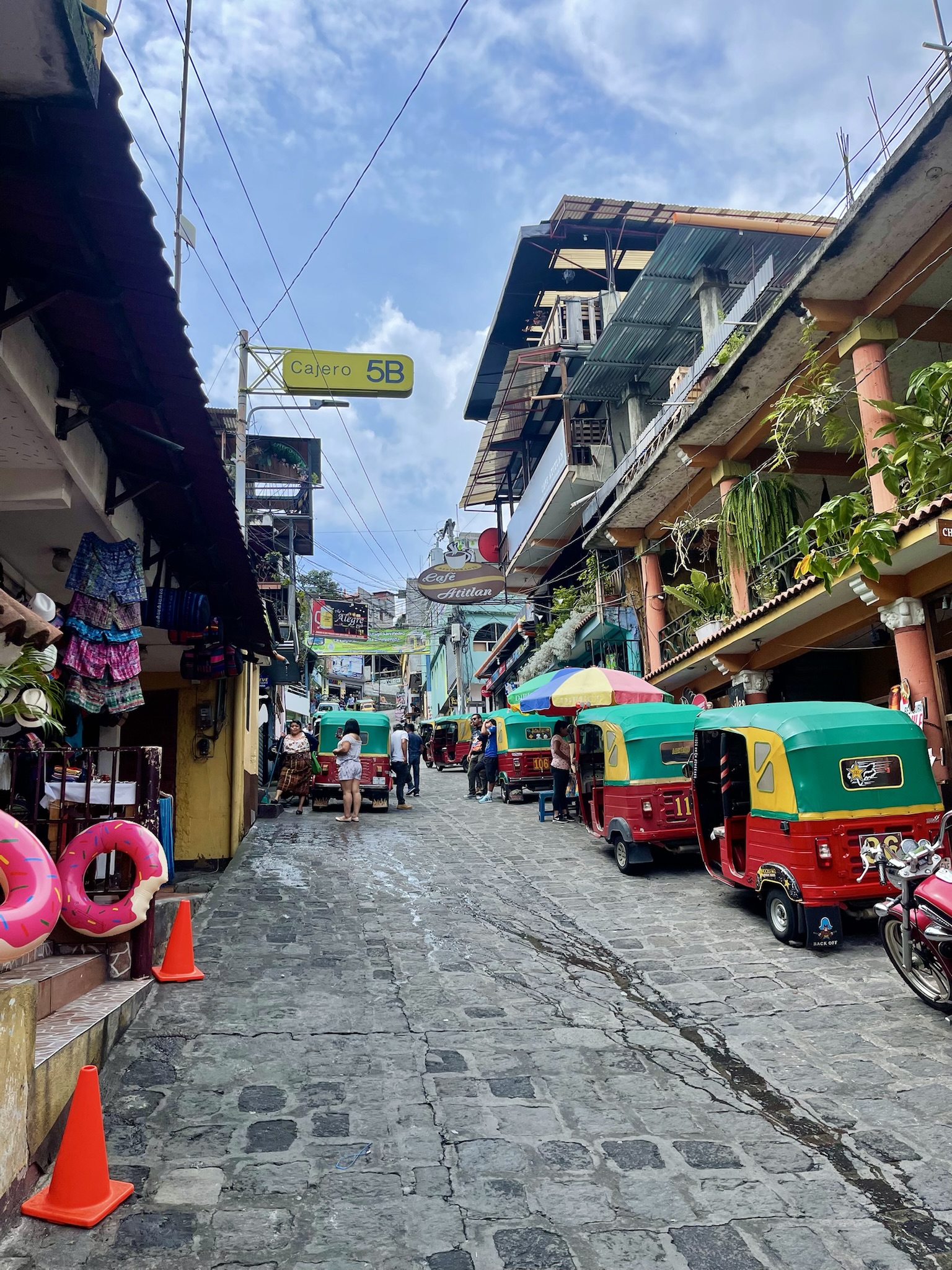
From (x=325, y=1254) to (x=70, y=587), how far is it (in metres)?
5.76

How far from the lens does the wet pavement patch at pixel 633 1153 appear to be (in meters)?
4.18

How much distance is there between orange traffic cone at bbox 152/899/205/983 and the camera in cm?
691

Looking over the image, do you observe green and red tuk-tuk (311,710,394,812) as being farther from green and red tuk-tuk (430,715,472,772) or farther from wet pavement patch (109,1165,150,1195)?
green and red tuk-tuk (430,715,472,772)

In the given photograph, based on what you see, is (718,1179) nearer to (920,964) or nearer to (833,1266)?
(833,1266)

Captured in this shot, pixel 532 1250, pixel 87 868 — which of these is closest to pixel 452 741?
pixel 87 868

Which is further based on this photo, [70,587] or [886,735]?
[886,735]

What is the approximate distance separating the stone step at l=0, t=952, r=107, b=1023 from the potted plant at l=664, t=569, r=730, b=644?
42.5 ft

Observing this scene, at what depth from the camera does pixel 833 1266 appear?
3.37 meters

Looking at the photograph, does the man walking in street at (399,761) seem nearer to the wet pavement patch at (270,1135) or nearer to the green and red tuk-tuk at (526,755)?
the green and red tuk-tuk at (526,755)

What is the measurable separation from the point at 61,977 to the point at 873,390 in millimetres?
11152

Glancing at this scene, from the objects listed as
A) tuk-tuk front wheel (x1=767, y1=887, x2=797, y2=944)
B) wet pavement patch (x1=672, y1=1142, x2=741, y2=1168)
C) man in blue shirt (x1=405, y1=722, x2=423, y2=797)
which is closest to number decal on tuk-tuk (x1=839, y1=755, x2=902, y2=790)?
tuk-tuk front wheel (x1=767, y1=887, x2=797, y2=944)

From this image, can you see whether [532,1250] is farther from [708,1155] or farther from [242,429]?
[242,429]

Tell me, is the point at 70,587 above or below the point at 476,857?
above

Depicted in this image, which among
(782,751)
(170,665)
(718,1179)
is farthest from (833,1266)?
(170,665)
